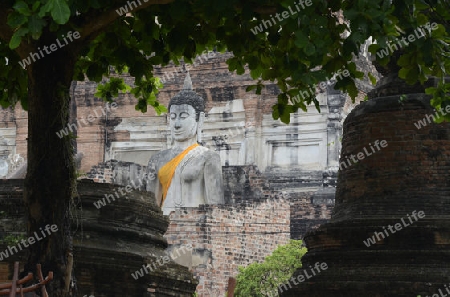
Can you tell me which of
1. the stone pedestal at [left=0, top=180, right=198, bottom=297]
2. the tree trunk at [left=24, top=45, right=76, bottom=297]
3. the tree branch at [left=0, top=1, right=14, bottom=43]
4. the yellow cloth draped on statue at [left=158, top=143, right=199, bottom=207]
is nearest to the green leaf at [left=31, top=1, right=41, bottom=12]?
the tree branch at [left=0, top=1, right=14, bottom=43]

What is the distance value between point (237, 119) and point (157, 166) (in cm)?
639

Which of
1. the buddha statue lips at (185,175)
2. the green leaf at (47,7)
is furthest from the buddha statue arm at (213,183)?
the green leaf at (47,7)

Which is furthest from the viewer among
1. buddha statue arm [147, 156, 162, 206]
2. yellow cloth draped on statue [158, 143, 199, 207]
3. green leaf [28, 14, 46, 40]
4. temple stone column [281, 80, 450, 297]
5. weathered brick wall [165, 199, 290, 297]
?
buddha statue arm [147, 156, 162, 206]

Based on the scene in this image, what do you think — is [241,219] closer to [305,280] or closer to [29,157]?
[305,280]

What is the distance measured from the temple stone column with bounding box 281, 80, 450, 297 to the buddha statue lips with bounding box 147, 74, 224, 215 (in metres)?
10.7

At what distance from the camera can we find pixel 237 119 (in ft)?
91.5

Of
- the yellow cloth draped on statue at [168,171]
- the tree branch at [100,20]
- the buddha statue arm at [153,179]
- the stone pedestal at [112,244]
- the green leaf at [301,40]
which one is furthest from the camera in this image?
the buddha statue arm at [153,179]

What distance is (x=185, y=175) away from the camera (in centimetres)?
2127

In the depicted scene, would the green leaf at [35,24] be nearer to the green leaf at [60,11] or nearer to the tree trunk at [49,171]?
the green leaf at [60,11]

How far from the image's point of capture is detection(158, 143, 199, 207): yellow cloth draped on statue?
2138cm

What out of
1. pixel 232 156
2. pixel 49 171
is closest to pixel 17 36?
pixel 49 171

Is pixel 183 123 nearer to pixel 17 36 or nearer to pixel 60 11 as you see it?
pixel 17 36

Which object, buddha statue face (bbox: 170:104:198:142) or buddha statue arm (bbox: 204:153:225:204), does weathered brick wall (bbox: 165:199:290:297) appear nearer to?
buddha statue arm (bbox: 204:153:225:204)

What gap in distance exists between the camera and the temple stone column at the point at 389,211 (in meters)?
9.55
